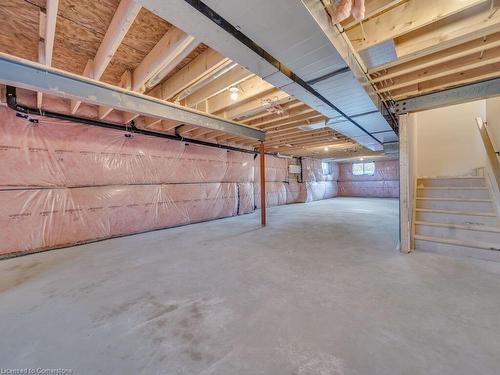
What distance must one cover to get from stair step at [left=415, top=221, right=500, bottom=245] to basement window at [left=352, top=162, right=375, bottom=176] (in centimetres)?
1014

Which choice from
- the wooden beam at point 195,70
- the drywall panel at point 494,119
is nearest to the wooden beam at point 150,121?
the wooden beam at point 195,70

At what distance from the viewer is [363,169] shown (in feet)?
41.3

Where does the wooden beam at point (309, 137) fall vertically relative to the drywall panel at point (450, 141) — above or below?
above

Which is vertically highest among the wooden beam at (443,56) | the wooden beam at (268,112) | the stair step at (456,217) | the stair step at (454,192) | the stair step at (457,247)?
the wooden beam at (268,112)

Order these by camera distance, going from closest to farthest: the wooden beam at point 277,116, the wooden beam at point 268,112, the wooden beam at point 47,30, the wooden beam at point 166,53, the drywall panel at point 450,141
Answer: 1. the wooden beam at point 47,30
2. the wooden beam at point 166,53
3. the wooden beam at point 268,112
4. the wooden beam at point 277,116
5. the drywall panel at point 450,141

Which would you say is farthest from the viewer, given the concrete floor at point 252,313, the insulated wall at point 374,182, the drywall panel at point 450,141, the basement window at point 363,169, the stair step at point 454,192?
the basement window at point 363,169

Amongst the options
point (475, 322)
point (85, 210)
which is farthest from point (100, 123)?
point (475, 322)

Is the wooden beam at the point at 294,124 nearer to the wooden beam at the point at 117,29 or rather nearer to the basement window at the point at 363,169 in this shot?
the wooden beam at the point at 117,29

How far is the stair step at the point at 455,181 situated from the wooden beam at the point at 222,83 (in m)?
3.76

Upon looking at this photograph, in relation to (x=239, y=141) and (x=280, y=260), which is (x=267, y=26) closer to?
(x=280, y=260)

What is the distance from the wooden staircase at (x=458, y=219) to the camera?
2.70 m

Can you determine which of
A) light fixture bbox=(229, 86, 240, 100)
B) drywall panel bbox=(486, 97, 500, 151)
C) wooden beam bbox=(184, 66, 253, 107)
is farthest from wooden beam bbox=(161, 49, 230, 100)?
drywall panel bbox=(486, 97, 500, 151)

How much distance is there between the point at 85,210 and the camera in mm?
3699

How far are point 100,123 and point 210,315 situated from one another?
3913 mm
